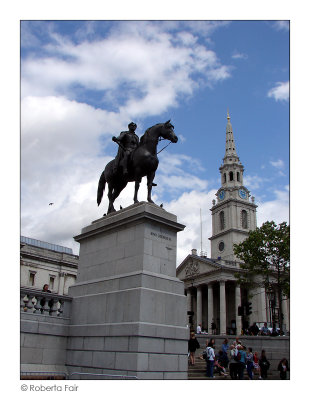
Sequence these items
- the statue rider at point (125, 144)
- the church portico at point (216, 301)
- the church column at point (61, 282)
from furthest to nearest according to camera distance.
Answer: the church portico at point (216, 301) → the church column at point (61, 282) → the statue rider at point (125, 144)

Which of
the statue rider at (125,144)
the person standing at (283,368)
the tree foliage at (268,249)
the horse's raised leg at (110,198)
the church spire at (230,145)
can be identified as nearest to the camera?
the statue rider at (125,144)

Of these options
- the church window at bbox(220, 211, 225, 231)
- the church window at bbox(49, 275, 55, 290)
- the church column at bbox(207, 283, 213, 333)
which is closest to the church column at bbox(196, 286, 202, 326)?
the church column at bbox(207, 283, 213, 333)

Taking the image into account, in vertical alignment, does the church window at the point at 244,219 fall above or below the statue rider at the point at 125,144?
above

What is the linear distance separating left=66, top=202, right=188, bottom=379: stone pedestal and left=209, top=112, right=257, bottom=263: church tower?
264 ft

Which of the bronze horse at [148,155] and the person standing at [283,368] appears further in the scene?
the person standing at [283,368]

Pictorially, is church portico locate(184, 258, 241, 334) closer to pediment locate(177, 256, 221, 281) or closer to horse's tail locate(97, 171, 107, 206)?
pediment locate(177, 256, 221, 281)

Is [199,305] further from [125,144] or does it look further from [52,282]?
[125,144]

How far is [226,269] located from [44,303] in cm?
6740

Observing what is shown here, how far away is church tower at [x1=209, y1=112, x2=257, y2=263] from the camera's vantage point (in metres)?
94.4

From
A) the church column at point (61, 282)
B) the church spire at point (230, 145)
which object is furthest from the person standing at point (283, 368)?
the church spire at point (230, 145)

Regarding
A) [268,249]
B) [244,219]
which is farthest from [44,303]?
[244,219]

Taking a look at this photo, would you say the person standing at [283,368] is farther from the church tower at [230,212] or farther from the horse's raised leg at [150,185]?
the church tower at [230,212]

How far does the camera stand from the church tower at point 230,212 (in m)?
94.4

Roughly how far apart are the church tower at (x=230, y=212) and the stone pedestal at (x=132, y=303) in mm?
80401
